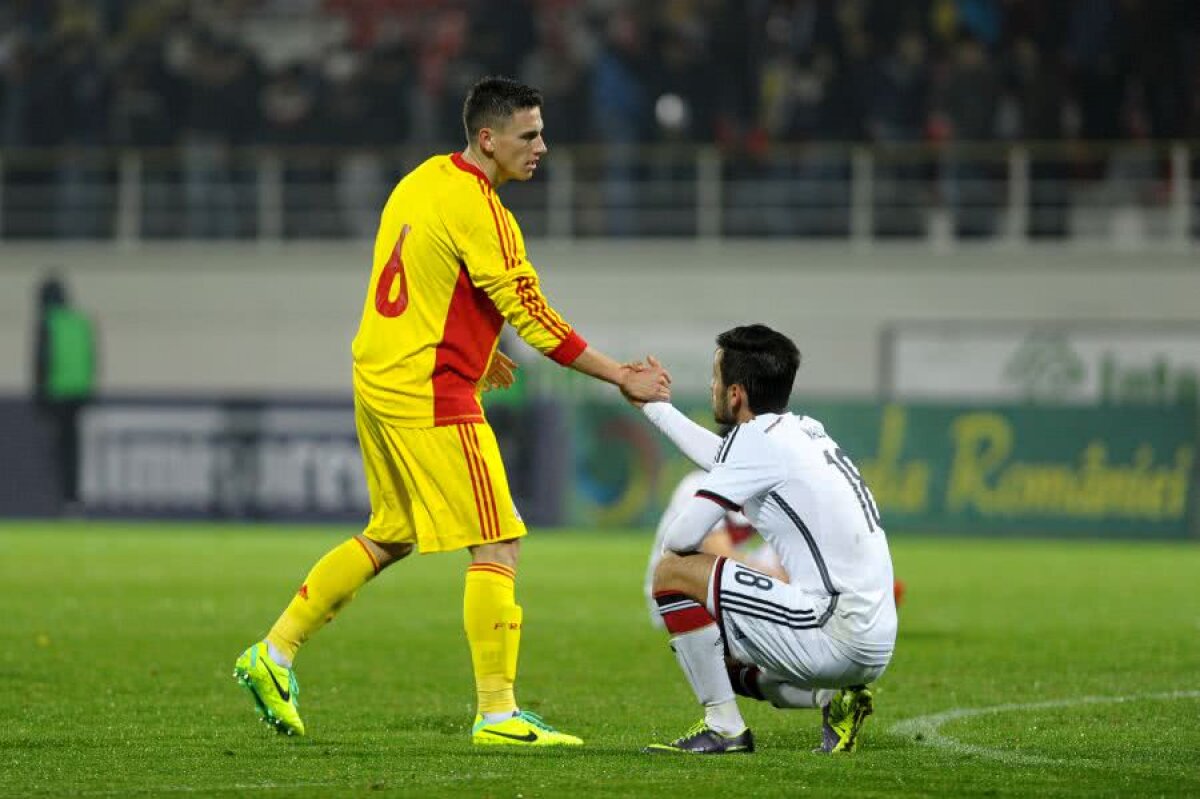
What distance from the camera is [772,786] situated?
20.5ft

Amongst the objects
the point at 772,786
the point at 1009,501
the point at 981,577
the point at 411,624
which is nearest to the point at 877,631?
the point at 772,786

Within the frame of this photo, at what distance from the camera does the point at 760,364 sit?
6.85 meters

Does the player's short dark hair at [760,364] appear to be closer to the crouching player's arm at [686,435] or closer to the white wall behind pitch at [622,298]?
the crouching player's arm at [686,435]

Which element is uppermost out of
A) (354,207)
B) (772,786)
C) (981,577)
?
(354,207)

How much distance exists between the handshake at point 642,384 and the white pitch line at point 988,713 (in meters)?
1.48

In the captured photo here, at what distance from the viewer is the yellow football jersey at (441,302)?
733 centimetres

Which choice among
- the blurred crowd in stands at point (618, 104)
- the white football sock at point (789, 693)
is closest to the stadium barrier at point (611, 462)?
the blurred crowd in stands at point (618, 104)

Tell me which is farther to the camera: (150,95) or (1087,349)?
(150,95)

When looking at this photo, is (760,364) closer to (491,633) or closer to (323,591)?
(491,633)

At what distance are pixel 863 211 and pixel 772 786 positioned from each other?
18.9 meters

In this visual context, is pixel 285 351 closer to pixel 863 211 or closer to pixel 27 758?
pixel 863 211

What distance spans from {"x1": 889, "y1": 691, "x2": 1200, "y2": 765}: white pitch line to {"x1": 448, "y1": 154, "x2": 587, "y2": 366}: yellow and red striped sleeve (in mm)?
1803

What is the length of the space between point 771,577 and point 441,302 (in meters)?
1.51

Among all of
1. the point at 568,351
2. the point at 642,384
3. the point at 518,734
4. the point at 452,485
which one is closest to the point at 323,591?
the point at 452,485
